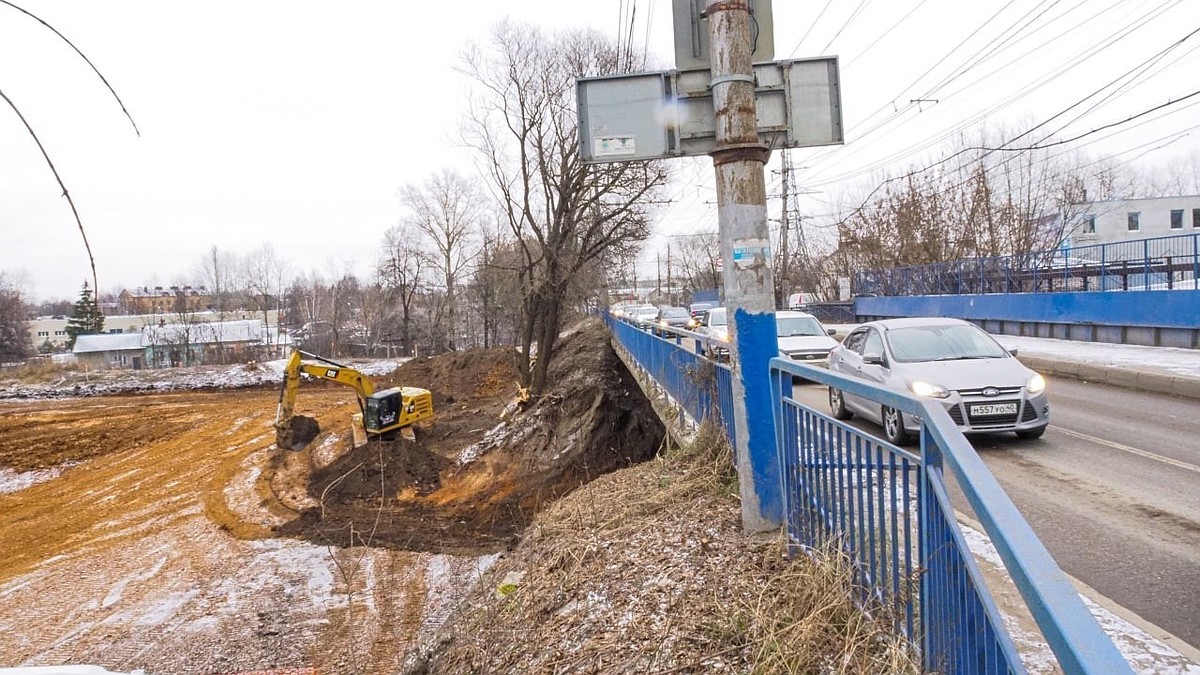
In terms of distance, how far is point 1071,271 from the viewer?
22969 mm

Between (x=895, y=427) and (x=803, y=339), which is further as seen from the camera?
(x=803, y=339)

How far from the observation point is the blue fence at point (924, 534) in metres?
1.54

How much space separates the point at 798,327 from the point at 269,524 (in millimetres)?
12511

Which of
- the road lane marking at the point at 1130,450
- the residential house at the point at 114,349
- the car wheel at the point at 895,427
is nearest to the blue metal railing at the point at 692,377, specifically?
the car wheel at the point at 895,427

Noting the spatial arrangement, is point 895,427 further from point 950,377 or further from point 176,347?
point 176,347

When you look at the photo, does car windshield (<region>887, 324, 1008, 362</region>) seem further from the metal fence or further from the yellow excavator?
the yellow excavator

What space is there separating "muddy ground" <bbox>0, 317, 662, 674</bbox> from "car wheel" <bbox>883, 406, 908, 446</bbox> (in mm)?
5210

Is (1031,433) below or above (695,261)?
below

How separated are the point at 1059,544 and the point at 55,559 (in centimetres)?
1622

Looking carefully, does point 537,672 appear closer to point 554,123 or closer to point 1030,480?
point 1030,480

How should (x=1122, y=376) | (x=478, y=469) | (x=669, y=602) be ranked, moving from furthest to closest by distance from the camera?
(x=478, y=469), (x=1122, y=376), (x=669, y=602)

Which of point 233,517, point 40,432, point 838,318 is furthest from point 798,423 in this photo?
point 838,318

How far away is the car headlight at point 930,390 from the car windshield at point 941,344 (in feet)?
3.22

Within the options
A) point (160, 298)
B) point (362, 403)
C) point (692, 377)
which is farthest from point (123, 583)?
point (160, 298)
